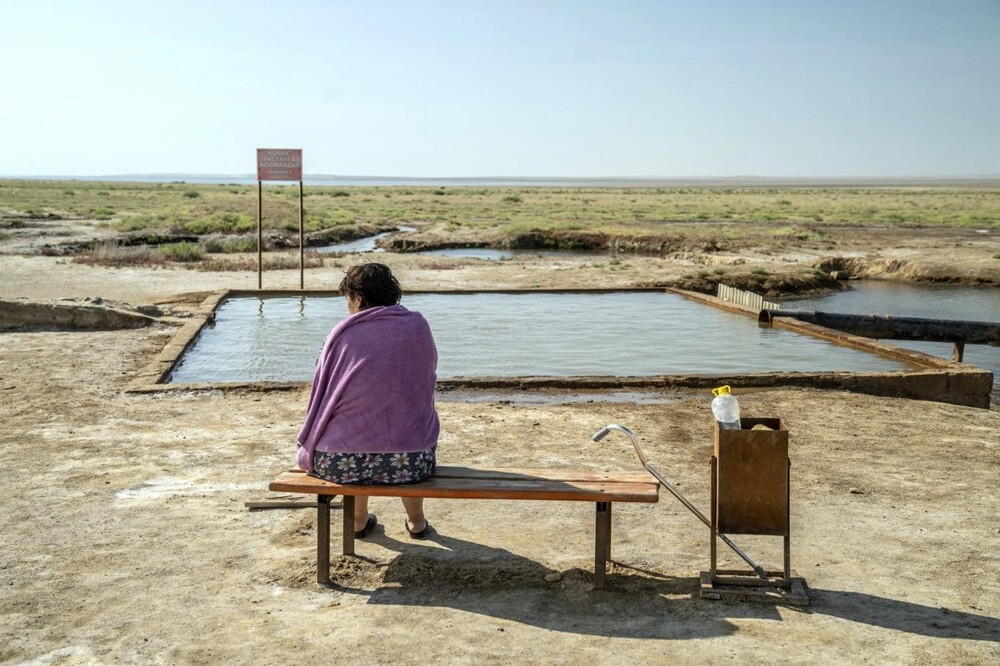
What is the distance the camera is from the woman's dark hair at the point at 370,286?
14.8 ft

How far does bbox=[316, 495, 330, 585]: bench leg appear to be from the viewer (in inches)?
173

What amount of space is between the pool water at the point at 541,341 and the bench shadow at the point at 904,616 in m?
5.42

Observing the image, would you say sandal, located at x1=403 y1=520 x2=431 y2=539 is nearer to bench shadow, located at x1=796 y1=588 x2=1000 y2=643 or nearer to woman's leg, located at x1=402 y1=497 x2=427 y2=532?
woman's leg, located at x1=402 y1=497 x2=427 y2=532

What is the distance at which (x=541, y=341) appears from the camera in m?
12.1

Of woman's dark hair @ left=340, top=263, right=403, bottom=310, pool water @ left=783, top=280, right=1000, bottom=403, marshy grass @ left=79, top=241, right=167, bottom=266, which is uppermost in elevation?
woman's dark hair @ left=340, top=263, right=403, bottom=310

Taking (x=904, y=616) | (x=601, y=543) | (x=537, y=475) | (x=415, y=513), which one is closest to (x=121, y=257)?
(x=415, y=513)

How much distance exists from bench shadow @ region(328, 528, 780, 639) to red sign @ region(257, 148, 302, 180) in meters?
11.4

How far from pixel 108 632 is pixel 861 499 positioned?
3880 millimetres

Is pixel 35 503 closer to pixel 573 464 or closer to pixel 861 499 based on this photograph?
pixel 573 464

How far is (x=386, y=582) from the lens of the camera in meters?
4.50

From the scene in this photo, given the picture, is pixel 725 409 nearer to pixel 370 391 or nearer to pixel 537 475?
pixel 537 475

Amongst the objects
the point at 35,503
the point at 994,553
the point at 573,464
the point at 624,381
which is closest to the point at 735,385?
the point at 624,381

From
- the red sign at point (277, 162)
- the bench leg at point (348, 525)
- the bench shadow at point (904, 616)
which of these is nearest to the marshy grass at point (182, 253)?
the red sign at point (277, 162)

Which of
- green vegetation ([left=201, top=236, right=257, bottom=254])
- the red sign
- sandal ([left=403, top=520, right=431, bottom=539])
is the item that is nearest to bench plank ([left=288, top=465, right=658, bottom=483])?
sandal ([left=403, top=520, right=431, bottom=539])
